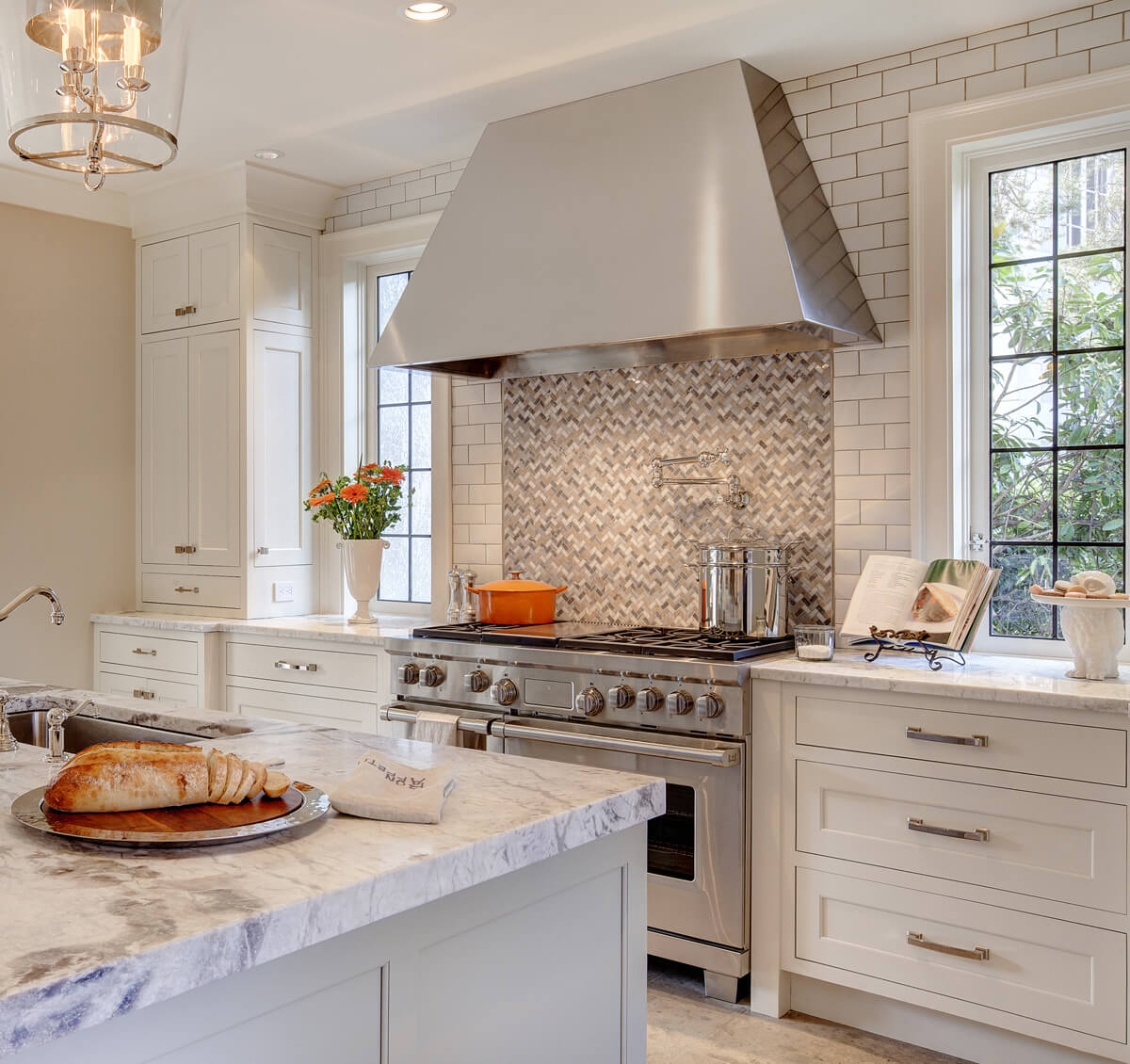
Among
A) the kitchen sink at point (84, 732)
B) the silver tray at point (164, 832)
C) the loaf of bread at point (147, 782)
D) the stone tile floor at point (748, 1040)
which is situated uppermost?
the loaf of bread at point (147, 782)

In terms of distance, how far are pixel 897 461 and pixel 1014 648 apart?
64cm

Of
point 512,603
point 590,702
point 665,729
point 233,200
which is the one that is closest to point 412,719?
point 512,603

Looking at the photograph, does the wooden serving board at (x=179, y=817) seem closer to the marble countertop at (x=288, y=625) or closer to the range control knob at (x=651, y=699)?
the range control knob at (x=651, y=699)

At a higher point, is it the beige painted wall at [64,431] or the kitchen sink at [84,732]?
the beige painted wall at [64,431]

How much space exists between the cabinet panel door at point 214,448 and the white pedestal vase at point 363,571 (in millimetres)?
571

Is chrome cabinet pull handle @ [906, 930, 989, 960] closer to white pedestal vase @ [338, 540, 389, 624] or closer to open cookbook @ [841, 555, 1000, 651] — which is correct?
open cookbook @ [841, 555, 1000, 651]

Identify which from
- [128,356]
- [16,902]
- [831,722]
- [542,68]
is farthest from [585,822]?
[128,356]

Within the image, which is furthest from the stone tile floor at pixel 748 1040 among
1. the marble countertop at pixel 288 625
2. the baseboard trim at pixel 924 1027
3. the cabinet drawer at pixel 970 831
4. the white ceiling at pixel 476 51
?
the white ceiling at pixel 476 51

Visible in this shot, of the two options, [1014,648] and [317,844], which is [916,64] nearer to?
[1014,648]

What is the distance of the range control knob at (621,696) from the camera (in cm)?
314

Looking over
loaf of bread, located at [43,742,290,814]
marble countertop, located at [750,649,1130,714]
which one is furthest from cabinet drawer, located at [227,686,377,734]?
loaf of bread, located at [43,742,290,814]

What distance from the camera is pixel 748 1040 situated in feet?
9.20

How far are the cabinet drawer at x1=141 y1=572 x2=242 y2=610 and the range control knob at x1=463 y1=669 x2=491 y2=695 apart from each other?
4.75 ft

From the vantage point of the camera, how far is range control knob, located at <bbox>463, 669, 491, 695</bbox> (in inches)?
136
